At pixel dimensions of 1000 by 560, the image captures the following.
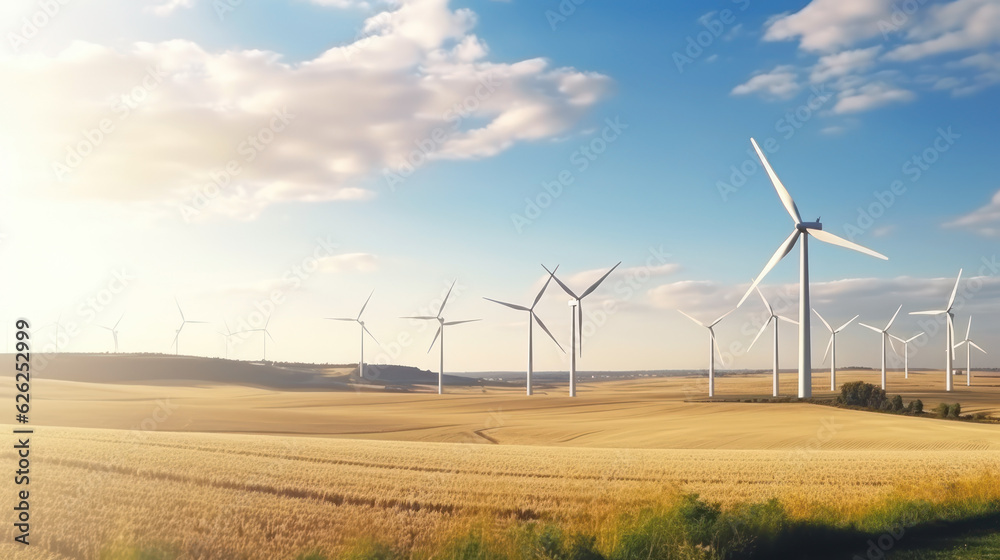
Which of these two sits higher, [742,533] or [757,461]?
[742,533]

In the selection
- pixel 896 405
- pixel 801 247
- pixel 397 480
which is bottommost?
pixel 896 405

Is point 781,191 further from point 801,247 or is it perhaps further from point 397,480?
point 397,480

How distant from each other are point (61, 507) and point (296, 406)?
80.8m

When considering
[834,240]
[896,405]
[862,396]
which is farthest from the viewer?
[862,396]

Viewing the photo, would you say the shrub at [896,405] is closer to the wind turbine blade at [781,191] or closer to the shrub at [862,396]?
the shrub at [862,396]

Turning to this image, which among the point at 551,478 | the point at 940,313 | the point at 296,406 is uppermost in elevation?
the point at 940,313

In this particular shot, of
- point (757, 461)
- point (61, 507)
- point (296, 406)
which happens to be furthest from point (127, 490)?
point (296, 406)

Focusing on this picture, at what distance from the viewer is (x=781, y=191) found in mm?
66812

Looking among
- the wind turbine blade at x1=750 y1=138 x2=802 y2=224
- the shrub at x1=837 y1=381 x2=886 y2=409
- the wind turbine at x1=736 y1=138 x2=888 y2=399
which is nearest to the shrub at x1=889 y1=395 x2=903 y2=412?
the shrub at x1=837 y1=381 x2=886 y2=409

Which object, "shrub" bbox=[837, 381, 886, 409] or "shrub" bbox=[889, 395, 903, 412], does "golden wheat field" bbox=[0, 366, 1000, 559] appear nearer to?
"shrub" bbox=[889, 395, 903, 412]

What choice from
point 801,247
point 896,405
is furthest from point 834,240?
point 896,405

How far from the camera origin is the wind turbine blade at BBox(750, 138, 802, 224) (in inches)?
2591

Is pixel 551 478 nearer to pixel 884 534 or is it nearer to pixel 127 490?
pixel 884 534

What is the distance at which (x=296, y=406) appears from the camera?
9412 cm
